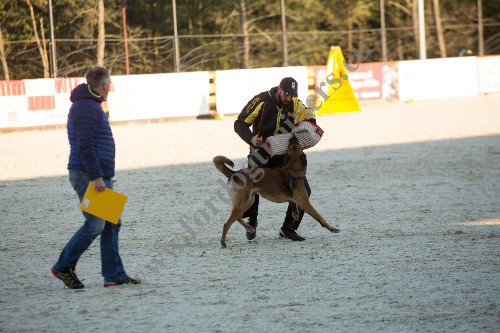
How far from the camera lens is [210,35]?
96.6 feet

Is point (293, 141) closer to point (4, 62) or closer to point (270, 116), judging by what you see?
point (270, 116)

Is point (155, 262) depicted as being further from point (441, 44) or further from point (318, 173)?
point (441, 44)

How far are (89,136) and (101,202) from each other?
53 centimetres

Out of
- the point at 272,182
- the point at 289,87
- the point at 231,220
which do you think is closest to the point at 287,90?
the point at 289,87

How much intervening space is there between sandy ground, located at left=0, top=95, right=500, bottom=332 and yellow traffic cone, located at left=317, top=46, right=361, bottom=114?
8.53 meters

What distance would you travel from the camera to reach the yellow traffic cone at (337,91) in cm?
2548

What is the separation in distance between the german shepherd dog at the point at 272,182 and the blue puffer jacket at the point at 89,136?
6.61 feet

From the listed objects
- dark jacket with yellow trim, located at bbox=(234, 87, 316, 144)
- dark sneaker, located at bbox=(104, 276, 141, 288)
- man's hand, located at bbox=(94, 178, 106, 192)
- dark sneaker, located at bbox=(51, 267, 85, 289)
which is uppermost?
dark jacket with yellow trim, located at bbox=(234, 87, 316, 144)

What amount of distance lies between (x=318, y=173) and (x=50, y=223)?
16.7ft

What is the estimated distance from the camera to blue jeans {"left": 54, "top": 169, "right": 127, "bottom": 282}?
6711 mm

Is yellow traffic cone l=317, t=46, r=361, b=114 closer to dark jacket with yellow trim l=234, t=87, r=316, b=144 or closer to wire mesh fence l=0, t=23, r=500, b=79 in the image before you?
wire mesh fence l=0, t=23, r=500, b=79

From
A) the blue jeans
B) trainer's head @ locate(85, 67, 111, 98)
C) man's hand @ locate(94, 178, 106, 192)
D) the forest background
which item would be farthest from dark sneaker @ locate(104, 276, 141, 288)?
the forest background

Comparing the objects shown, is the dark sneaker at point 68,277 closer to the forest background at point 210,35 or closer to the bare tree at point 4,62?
the forest background at point 210,35

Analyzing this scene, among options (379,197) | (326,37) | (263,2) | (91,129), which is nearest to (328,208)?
(379,197)
